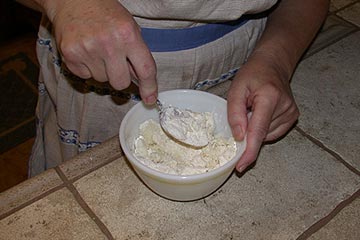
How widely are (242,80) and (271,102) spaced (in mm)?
56

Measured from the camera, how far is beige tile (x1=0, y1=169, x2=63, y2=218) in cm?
63

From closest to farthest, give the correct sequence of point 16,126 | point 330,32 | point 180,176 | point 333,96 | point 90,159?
point 180,176
point 90,159
point 333,96
point 330,32
point 16,126

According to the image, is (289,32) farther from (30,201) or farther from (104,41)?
(30,201)

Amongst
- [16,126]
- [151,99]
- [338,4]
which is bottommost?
[16,126]

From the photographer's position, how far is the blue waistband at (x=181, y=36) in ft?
2.52

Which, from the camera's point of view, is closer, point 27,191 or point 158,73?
point 27,191

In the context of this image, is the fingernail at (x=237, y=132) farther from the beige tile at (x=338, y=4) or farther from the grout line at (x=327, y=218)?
the beige tile at (x=338, y=4)

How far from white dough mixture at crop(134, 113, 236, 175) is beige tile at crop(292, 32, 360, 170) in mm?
155

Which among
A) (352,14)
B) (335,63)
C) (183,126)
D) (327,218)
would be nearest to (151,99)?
(183,126)

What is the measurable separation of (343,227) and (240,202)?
13 centimetres

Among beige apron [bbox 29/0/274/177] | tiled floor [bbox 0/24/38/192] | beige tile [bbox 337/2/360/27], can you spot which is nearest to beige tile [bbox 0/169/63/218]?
beige apron [bbox 29/0/274/177]

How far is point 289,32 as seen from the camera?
2.73 feet

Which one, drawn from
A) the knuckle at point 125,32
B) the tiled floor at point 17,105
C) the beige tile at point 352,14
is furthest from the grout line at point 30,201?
the tiled floor at point 17,105

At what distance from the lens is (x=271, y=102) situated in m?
0.69
